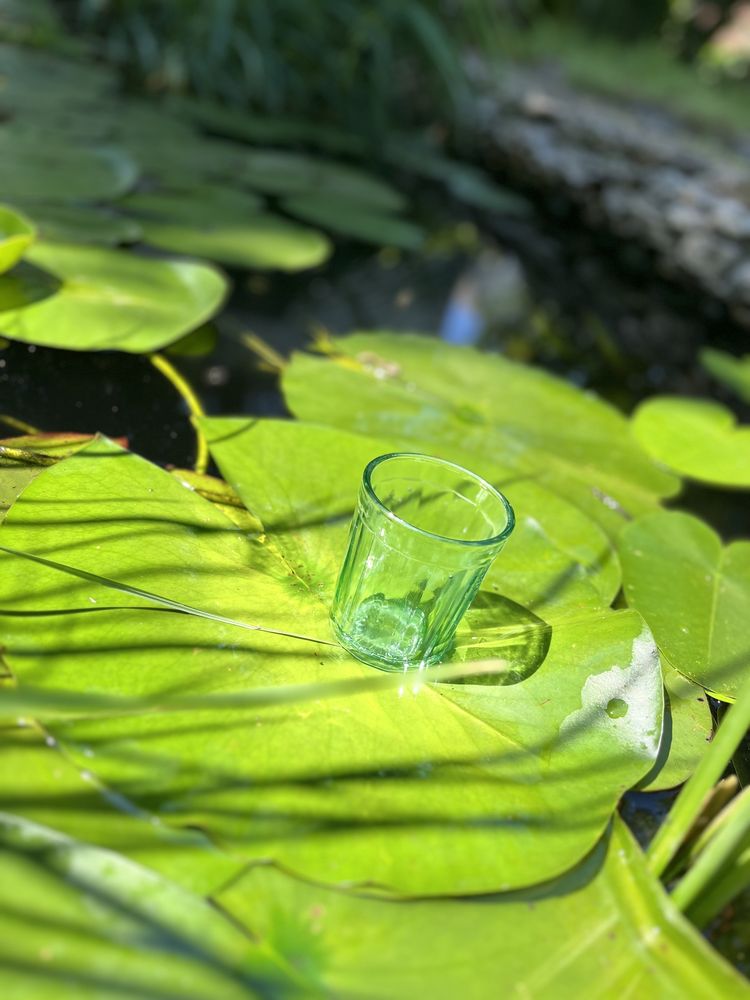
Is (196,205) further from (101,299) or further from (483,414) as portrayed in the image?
(483,414)

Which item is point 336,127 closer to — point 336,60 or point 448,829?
point 336,60

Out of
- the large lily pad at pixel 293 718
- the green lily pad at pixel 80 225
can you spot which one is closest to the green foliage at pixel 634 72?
the green lily pad at pixel 80 225

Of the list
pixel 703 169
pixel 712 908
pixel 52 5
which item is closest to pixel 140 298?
pixel 712 908

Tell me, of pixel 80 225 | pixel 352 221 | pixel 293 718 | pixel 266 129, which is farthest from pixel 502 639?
pixel 266 129

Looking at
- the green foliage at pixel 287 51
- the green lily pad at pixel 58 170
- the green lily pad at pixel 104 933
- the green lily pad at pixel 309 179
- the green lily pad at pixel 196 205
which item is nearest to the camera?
the green lily pad at pixel 104 933

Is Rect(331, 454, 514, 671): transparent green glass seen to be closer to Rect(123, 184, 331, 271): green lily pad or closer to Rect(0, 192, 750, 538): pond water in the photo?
Rect(0, 192, 750, 538): pond water

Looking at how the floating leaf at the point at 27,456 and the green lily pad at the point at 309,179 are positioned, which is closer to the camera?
the floating leaf at the point at 27,456

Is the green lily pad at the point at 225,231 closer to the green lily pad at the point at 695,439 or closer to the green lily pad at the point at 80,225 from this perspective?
the green lily pad at the point at 80,225
